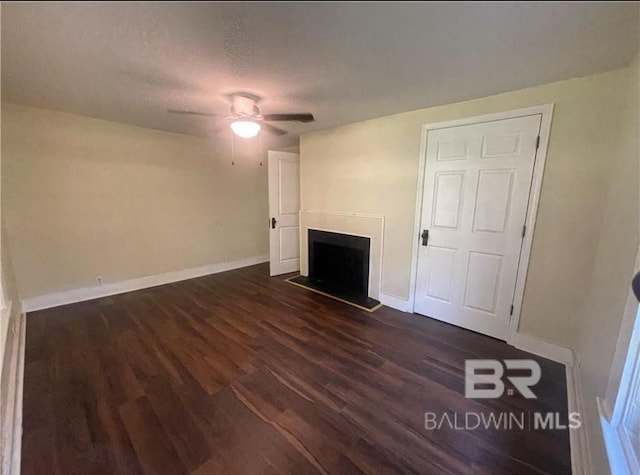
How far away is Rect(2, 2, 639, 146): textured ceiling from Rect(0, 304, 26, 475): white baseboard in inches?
80.9

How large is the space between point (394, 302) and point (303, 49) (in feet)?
9.08

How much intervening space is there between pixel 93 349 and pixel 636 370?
369cm

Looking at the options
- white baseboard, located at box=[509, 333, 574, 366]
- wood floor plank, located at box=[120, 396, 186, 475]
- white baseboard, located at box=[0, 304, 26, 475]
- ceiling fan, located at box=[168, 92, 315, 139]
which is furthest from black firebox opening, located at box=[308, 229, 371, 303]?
white baseboard, located at box=[0, 304, 26, 475]

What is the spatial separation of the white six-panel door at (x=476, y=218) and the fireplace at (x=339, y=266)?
799 millimetres

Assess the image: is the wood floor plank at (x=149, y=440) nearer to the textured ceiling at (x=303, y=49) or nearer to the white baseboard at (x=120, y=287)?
the textured ceiling at (x=303, y=49)

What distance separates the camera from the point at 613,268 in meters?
1.58

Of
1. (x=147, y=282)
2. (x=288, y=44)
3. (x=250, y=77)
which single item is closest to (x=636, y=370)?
(x=288, y=44)

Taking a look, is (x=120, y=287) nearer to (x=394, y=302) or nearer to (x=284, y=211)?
(x=284, y=211)

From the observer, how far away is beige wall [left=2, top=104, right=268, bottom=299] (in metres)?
2.95

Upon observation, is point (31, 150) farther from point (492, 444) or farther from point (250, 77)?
point (492, 444)

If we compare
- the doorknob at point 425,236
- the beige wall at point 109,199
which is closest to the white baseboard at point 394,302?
the doorknob at point 425,236

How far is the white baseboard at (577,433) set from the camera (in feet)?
4.57

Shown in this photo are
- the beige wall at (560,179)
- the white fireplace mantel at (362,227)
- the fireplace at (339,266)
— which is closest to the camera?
the beige wall at (560,179)

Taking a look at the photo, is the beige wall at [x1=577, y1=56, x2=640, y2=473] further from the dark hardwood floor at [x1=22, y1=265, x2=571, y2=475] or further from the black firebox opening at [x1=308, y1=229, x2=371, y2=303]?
the black firebox opening at [x1=308, y1=229, x2=371, y2=303]
